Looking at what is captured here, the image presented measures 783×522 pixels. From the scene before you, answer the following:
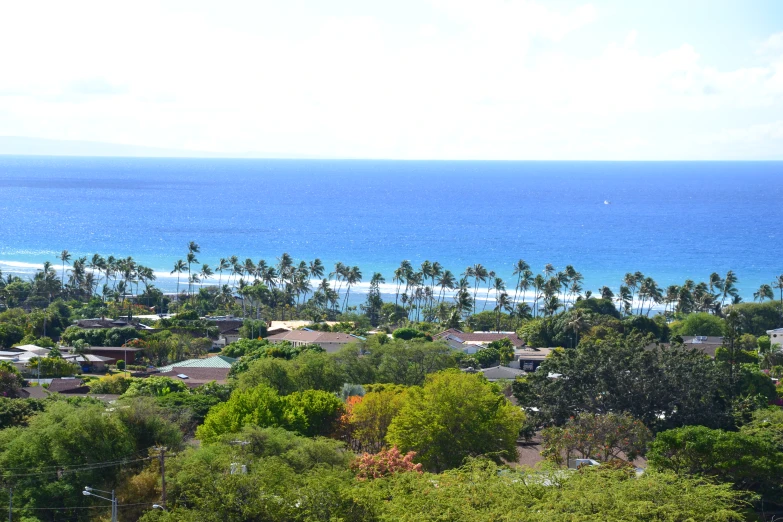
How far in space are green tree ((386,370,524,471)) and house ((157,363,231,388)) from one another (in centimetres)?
2485

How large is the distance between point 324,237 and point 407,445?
141 metres

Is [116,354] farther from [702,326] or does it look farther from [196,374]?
[702,326]

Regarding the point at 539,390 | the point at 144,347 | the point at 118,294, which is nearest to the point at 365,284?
the point at 118,294

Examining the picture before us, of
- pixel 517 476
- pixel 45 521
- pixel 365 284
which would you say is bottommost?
pixel 365 284

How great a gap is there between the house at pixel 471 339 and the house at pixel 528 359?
3.11m

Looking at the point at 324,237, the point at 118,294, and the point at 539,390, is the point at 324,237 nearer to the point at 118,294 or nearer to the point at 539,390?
the point at 118,294

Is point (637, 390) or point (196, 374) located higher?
point (637, 390)

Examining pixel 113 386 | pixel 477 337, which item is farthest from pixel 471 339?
pixel 113 386

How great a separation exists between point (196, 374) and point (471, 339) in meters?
26.2

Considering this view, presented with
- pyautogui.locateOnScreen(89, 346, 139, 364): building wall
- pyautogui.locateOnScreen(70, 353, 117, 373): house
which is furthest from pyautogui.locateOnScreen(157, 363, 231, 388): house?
pyautogui.locateOnScreen(89, 346, 139, 364): building wall


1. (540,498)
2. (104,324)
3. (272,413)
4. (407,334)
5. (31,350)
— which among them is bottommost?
(104,324)

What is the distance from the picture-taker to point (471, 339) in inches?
3172

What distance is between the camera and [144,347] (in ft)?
241

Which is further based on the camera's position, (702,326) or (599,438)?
(702,326)
